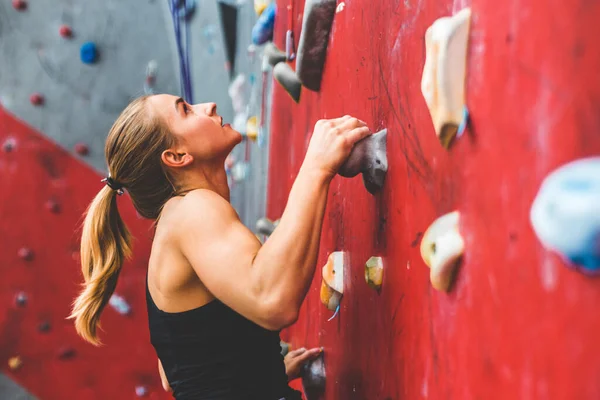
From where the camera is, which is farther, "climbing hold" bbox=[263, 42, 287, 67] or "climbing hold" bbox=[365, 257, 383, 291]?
"climbing hold" bbox=[263, 42, 287, 67]

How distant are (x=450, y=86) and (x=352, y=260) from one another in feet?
1.48

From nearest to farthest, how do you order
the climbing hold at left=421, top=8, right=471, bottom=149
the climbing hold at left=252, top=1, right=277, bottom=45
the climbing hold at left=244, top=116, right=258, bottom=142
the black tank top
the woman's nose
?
the climbing hold at left=421, top=8, right=471, bottom=149 → the black tank top → the woman's nose → the climbing hold at left=252, top=1, right=277, bottom=45 → the climbing hold at left=244, top=116, right=258, bottom=142

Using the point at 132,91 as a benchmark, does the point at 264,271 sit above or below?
below

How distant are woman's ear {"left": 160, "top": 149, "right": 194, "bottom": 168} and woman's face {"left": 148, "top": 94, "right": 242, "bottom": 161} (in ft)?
0.04

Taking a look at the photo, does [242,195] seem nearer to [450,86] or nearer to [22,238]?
[22,238]

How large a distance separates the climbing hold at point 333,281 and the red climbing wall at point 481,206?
0.12 ft

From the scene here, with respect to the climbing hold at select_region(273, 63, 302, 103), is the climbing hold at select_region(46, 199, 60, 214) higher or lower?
lower

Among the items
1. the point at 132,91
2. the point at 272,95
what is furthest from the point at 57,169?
the point at 272,95

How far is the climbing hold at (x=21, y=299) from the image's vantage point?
2162mm

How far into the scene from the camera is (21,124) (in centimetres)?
221

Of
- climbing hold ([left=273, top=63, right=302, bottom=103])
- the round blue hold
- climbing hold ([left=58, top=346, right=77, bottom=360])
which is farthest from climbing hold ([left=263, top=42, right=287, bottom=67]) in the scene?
climbing hold ([left=58, top=346, right=77, bottom=360])

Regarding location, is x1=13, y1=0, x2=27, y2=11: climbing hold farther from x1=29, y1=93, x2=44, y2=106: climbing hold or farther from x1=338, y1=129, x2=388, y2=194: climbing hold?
x1=338, y1=129, x2=388, y2=194: climbing hold

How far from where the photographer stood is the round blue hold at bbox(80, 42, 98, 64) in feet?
7.27

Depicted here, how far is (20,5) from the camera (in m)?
2.18
